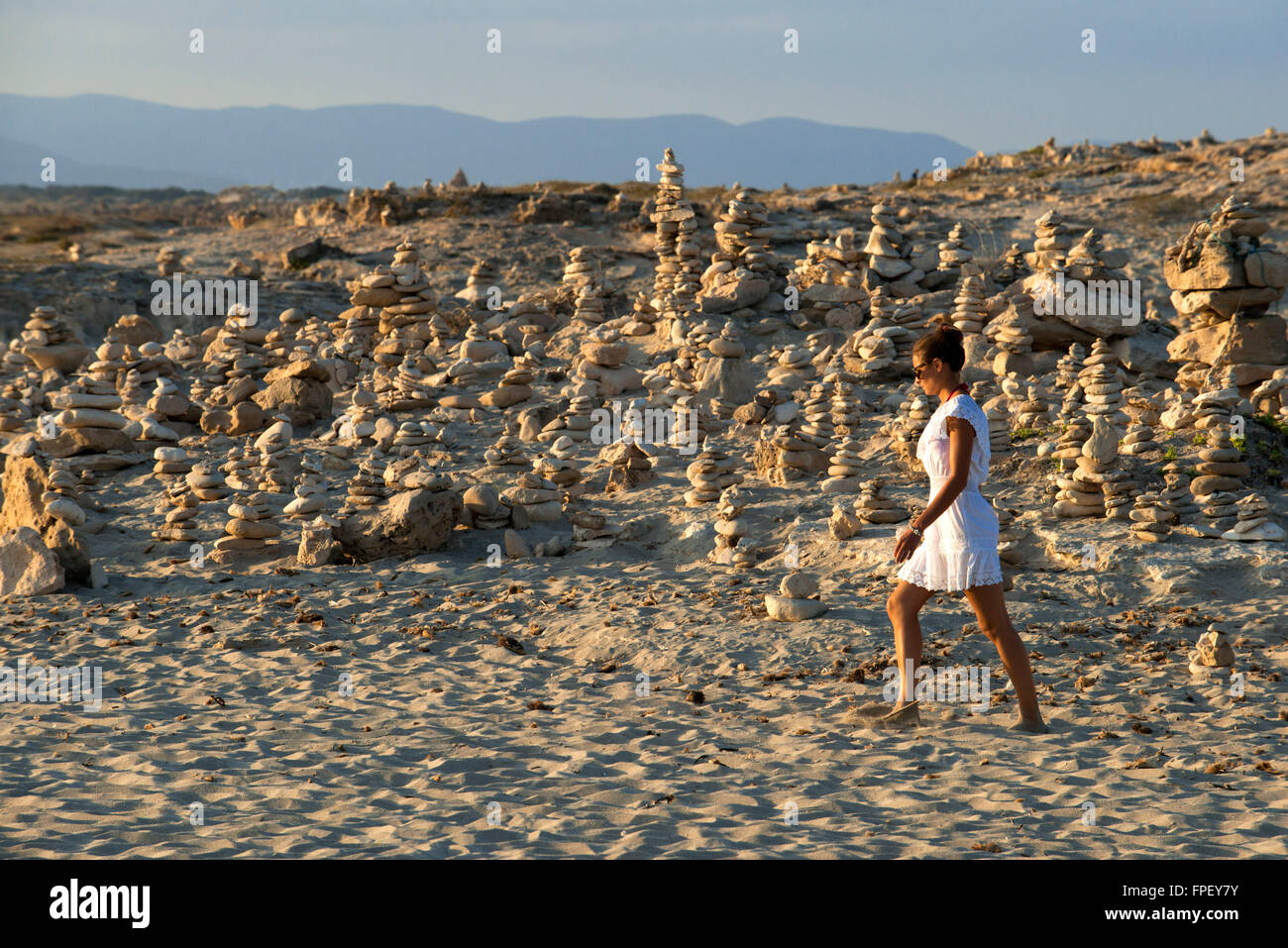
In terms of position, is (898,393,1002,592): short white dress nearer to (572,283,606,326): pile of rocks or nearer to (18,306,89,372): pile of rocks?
(572,283,606,326): pile of rocks

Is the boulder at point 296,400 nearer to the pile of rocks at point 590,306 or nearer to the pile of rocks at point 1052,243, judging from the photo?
the pile of rocks at point 590,306

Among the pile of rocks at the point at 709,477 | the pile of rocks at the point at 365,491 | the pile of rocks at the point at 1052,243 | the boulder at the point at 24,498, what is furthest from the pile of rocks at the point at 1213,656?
the boulder at the point at 24,498

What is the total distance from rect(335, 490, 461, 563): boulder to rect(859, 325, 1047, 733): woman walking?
4.69 meters

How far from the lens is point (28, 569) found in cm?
923

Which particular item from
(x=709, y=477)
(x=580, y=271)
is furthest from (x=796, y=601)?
(x=580, y=271)

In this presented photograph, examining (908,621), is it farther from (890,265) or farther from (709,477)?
(890,265)

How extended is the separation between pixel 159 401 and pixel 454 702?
8923 mm

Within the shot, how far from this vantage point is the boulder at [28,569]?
30.0ft

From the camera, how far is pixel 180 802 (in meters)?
5.17

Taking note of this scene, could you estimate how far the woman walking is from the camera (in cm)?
548

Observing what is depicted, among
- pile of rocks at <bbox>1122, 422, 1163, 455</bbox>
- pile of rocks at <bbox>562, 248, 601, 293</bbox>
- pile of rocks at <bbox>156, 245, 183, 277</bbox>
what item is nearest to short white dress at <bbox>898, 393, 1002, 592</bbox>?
pile of rocks at <bbox>1122, 422, 1163, 455</bbox>

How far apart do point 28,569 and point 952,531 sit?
736 cm

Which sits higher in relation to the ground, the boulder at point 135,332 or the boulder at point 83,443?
the boulder at point 135,332

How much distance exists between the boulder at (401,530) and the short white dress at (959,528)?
482 centimetres
